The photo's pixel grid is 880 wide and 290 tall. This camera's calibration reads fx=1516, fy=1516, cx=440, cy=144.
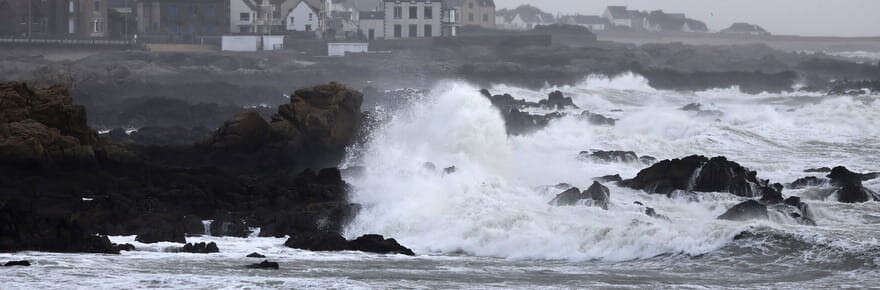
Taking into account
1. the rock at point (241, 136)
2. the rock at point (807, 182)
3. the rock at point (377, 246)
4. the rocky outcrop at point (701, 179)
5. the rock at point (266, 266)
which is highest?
the rock at point (241, 136)

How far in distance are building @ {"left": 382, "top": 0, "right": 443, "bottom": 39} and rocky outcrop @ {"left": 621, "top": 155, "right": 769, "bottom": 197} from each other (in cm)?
5084

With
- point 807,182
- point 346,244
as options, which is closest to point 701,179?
point 807,182

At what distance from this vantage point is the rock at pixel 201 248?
56.4 feet

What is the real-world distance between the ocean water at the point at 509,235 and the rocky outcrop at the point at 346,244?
23 centimetres

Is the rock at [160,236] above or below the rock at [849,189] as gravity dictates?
below

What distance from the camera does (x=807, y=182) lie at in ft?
78.7

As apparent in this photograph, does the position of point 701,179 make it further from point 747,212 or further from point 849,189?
point 747,212

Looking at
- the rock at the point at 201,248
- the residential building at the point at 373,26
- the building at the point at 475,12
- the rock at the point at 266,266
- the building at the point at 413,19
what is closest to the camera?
the rock at the point at 266,266

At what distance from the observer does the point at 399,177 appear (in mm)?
23078

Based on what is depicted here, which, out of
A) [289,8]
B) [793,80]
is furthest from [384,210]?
[289,8]

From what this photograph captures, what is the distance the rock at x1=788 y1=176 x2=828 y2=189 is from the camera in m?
23.8

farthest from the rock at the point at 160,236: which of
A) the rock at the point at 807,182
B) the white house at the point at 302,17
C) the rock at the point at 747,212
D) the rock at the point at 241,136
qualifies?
the white house at the point at 302,17

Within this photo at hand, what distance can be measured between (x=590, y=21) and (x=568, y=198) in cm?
10083

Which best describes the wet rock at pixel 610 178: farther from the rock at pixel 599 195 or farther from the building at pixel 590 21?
the building at pixel 590 21
